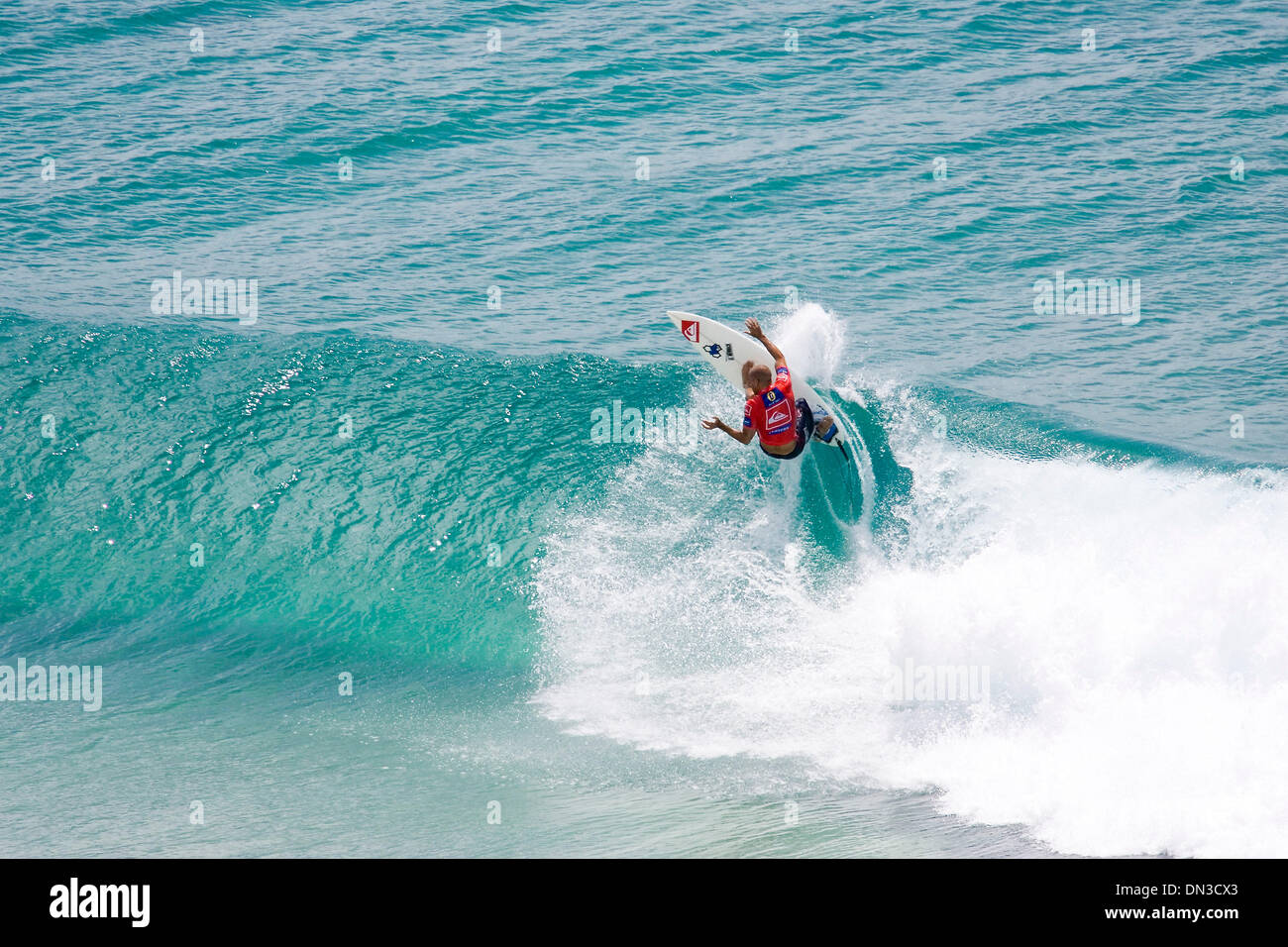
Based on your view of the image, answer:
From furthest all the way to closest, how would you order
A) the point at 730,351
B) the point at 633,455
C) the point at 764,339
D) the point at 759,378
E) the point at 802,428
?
the point at 633,455
the point at 730,351
the point at 802,428
the point at 764,339
the point at 759,378

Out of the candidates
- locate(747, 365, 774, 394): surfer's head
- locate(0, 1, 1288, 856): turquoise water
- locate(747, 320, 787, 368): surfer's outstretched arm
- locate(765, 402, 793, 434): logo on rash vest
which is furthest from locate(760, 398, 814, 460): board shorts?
locate(0, 1, 1288, 856): turquoise water

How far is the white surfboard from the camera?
13047mm

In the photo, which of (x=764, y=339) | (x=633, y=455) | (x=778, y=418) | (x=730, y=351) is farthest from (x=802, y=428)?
(x=633, y=455)

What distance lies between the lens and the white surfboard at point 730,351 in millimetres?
13047

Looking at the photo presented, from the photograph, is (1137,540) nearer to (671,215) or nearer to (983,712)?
(983,712)

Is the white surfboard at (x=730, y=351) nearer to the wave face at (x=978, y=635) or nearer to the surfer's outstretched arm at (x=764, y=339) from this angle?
the wave face at (x=978, y=635)

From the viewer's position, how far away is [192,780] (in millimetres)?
10383

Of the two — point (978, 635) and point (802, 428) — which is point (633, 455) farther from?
point (978, 635)

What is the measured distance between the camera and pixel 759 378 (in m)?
11.2

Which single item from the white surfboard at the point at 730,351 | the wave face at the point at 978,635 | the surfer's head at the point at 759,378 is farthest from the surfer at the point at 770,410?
the wave face at the point at 978,635

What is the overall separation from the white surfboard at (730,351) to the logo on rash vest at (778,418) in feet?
4.70

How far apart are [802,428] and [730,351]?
163 centimetres

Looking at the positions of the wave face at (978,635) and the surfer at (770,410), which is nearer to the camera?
the wave face at (978,635)

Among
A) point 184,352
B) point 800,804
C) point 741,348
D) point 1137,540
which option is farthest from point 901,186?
point 800,804
